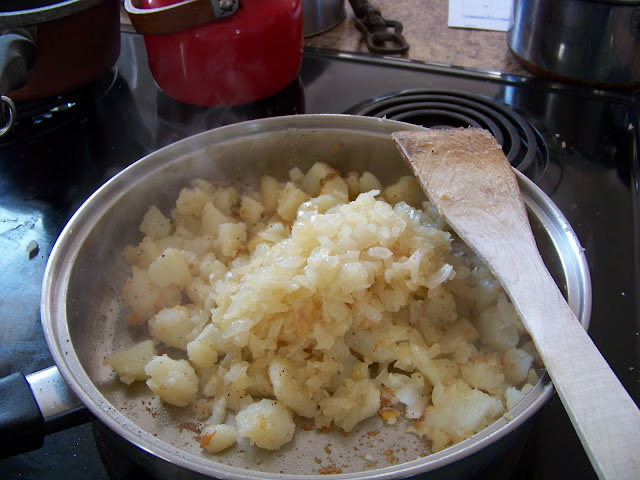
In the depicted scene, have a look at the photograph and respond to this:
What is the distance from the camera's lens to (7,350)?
997 millimetres

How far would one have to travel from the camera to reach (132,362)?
93cm

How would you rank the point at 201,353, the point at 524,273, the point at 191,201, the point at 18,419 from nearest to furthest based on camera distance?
the point at 18,419 < the point at 524,273 < the point at 201,353 < the point at 191,201

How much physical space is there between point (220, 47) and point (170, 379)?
759 mm

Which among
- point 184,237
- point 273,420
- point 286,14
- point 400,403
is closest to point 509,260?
Answer: point 400,403

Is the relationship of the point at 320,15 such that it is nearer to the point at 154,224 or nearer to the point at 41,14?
the point at 41,14

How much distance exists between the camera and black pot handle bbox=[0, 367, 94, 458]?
69 cm

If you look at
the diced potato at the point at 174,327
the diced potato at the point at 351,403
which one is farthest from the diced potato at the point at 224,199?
the diced potato at the point at 351,403

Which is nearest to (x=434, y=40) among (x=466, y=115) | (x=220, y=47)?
(x=466, y=115)

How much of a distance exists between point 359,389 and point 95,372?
0.44 m

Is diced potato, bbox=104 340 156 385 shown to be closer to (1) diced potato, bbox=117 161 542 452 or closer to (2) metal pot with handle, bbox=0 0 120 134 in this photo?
(1) diced potato, bbox=117 161 542 452

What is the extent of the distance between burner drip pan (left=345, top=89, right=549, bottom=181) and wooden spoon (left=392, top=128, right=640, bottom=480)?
0.28 meters

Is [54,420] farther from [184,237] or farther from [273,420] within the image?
[184,237]

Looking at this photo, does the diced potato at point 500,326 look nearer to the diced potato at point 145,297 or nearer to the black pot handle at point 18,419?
the diced potato at point 145,297

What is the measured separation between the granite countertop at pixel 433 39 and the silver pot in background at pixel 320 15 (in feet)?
0.06
